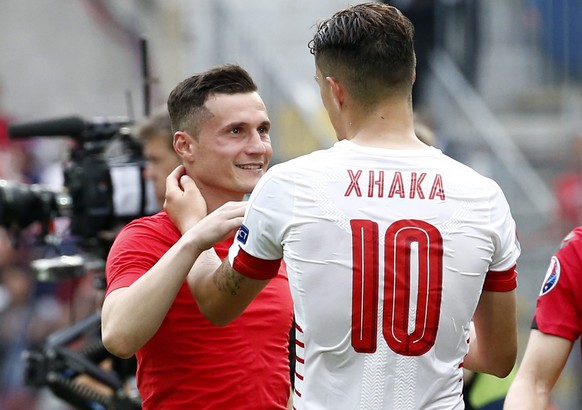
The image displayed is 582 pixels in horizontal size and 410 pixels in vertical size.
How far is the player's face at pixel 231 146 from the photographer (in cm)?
332

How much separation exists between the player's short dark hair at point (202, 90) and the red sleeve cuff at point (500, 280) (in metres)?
0.99

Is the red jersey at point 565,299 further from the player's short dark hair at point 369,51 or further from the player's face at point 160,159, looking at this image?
the player's face at point 160,159

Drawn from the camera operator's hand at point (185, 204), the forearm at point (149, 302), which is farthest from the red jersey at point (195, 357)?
the forearm at point (149, 302)

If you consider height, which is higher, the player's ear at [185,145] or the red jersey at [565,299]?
the player's ear at [185,145]

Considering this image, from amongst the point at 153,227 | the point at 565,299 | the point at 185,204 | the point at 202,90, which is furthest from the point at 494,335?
the point at 202,90

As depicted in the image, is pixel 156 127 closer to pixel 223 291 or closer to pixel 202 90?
pixel 202 90

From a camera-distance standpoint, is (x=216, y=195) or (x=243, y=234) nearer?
(x=243, y=234)

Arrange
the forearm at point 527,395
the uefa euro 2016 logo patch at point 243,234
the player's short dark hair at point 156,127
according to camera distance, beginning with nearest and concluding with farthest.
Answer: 1. the uefa euro 2016 logo patch at point 243,234
2. the forearm at point 527,395
3. the player's short dark hair at point 156,127

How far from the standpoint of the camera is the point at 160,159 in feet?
15.9

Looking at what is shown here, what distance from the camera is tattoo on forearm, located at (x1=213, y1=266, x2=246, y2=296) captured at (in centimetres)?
277

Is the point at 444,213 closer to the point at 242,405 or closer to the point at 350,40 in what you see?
the point at 350,40

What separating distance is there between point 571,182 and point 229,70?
6355 mm

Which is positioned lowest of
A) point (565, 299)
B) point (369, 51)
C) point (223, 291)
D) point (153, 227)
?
point (565, 299)

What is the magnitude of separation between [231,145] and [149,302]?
64 cm
